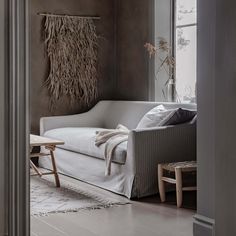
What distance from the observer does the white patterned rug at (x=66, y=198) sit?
415cm

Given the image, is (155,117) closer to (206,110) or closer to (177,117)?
(177,117)

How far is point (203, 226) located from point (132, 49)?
3.92m

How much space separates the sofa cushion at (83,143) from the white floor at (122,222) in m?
0.61

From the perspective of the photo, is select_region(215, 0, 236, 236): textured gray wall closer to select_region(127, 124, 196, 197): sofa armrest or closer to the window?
select_region(127, 124, 196, 197): sofa armrest

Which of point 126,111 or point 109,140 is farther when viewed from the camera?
point 126,111

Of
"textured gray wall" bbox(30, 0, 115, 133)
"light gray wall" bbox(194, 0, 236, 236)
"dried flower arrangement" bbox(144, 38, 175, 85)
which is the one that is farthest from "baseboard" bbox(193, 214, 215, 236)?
"textured gray wall" bbox(30, 0, 115, 133)

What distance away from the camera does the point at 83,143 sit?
530cm

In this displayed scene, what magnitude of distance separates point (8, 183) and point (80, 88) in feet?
14.2

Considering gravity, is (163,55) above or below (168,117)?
above

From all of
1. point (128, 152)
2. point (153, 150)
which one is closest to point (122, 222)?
point (128, 152)

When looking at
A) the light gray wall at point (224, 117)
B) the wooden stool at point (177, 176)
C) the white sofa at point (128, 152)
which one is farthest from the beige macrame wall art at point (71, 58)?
the light gray wall at point (224, 117)

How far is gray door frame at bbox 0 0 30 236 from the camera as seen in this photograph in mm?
2480

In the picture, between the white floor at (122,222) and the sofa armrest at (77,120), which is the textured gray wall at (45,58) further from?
the white floor at (122,222)

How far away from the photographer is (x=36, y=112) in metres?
6.56
